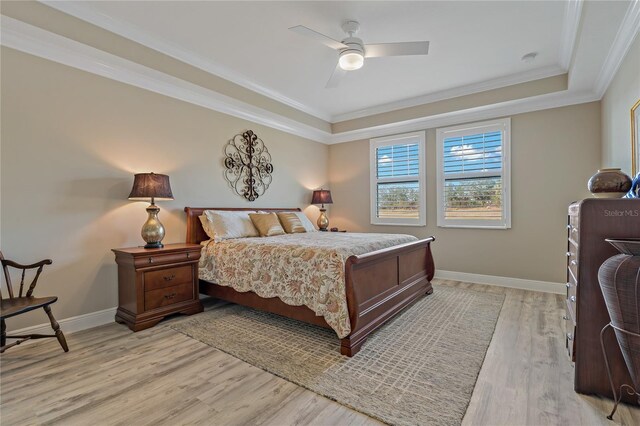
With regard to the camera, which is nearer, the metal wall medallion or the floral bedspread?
the floral bedspread

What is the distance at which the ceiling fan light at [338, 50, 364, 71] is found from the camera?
287cm

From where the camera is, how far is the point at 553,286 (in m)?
4.04

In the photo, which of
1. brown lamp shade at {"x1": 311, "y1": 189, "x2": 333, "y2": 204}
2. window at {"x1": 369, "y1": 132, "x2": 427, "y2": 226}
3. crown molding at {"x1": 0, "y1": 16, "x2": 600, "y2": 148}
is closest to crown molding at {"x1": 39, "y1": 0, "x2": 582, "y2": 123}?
crown molding at {"x1": 0, "y1": 16, "x2": 600, "y2": 148}

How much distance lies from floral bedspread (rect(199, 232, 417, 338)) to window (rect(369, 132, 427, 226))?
182 centimetres

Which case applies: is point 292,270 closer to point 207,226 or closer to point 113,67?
point 207,226

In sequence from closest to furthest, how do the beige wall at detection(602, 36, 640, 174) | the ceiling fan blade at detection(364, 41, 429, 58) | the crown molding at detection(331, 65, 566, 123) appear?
the beige wall at detection(602, 36, 640, 174)
the ceiling fan blade at detection(364, 41, 429, 58)
the crown molding at detection(331, 65, 566, 123)

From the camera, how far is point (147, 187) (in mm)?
3033

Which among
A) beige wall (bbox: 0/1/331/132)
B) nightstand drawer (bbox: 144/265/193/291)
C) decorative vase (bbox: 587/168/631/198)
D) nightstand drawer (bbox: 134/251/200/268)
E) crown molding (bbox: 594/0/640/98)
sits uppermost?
beige wall (bbox: 0/1/331/132)

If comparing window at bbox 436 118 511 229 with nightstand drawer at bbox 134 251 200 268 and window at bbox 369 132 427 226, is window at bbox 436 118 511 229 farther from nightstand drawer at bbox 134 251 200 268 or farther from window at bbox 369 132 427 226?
nightstand drawer at bbox 134 251 200 268

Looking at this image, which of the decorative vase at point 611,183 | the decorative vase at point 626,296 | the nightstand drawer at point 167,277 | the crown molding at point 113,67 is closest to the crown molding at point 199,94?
the crown molding at point 113,67

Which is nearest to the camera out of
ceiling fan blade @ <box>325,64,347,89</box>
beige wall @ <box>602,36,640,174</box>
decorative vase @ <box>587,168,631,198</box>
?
decorative vase @ <box>587,168,631,198</box>

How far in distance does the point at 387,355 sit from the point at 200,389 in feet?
4.50

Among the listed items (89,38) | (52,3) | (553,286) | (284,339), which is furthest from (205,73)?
(553,286)

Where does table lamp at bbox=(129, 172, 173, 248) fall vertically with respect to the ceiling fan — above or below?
below
